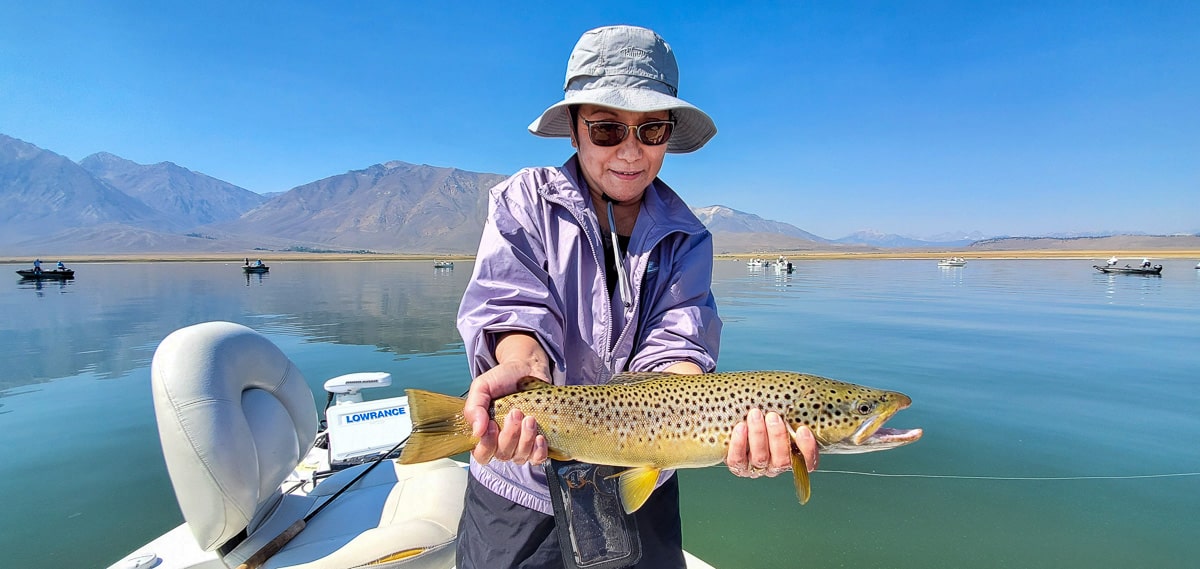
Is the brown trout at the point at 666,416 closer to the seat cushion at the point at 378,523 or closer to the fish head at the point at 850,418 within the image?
the fish head at the point at 850,418

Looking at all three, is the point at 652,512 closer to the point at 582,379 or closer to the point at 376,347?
the point at 582,379

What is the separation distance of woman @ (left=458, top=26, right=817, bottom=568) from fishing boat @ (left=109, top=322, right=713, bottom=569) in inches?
52.6

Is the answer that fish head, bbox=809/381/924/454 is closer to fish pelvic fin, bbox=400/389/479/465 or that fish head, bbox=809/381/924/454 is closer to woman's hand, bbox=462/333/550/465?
woman's hand, bbox=462/333/550/465

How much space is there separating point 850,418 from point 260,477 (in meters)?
3.61

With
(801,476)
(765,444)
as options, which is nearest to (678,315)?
(765,444)

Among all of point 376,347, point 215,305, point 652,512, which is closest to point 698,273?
point 652,512

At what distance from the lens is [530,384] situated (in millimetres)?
2613

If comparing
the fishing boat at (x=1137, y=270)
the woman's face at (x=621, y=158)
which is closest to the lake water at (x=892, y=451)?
the woman's face at (x=621, y=158)

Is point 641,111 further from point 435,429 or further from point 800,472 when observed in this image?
point 800,472

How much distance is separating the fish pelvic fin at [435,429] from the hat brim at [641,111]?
1.58 metres

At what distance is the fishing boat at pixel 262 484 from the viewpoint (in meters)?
3.25

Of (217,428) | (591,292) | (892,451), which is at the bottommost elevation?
(892,451)

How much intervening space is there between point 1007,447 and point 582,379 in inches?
366

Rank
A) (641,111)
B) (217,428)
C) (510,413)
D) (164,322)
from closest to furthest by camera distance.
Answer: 1. (510,413)
2. (641,111)
3. (217,428)
4. (164,322)
